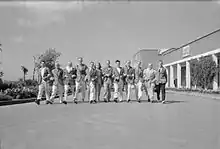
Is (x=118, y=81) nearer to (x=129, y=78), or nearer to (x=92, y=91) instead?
(x=129, y=78)

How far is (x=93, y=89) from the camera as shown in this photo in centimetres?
1252

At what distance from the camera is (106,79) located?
12992mm

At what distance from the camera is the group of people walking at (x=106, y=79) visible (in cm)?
1219

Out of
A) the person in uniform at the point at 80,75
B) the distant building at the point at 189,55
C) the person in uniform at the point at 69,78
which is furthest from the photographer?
the distant building at the point at 189,55

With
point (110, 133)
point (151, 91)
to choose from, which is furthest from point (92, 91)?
point (110, 133)

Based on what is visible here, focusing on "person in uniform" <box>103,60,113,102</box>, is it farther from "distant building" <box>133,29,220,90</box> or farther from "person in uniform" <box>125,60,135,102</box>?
"distant building" <box>133,29,220,90</box>

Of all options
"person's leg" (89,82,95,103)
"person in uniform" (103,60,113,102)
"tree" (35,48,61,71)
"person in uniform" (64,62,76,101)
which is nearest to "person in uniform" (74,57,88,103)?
"person in uniform" (64,62,76,101)

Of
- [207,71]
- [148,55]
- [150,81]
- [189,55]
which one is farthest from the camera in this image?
[148,55]

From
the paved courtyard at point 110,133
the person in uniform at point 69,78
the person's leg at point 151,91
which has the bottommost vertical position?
the paved courtyard at point 110,133

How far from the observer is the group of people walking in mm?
12188

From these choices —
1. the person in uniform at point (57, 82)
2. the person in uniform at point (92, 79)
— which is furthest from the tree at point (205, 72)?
the person in uniform at point (57, 82)

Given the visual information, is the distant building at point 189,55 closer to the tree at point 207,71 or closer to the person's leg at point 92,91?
the tree at point 207,71

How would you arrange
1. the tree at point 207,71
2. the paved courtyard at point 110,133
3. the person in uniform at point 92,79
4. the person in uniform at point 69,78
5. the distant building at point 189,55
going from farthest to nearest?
the distant building at point 189,55, the tree at point 207,71, the person in uniform at point 92,79, the person in uniform at point 69,78, the paved courtyard at point 110,133

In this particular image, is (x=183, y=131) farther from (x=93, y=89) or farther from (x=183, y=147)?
(x=93, y=89)
